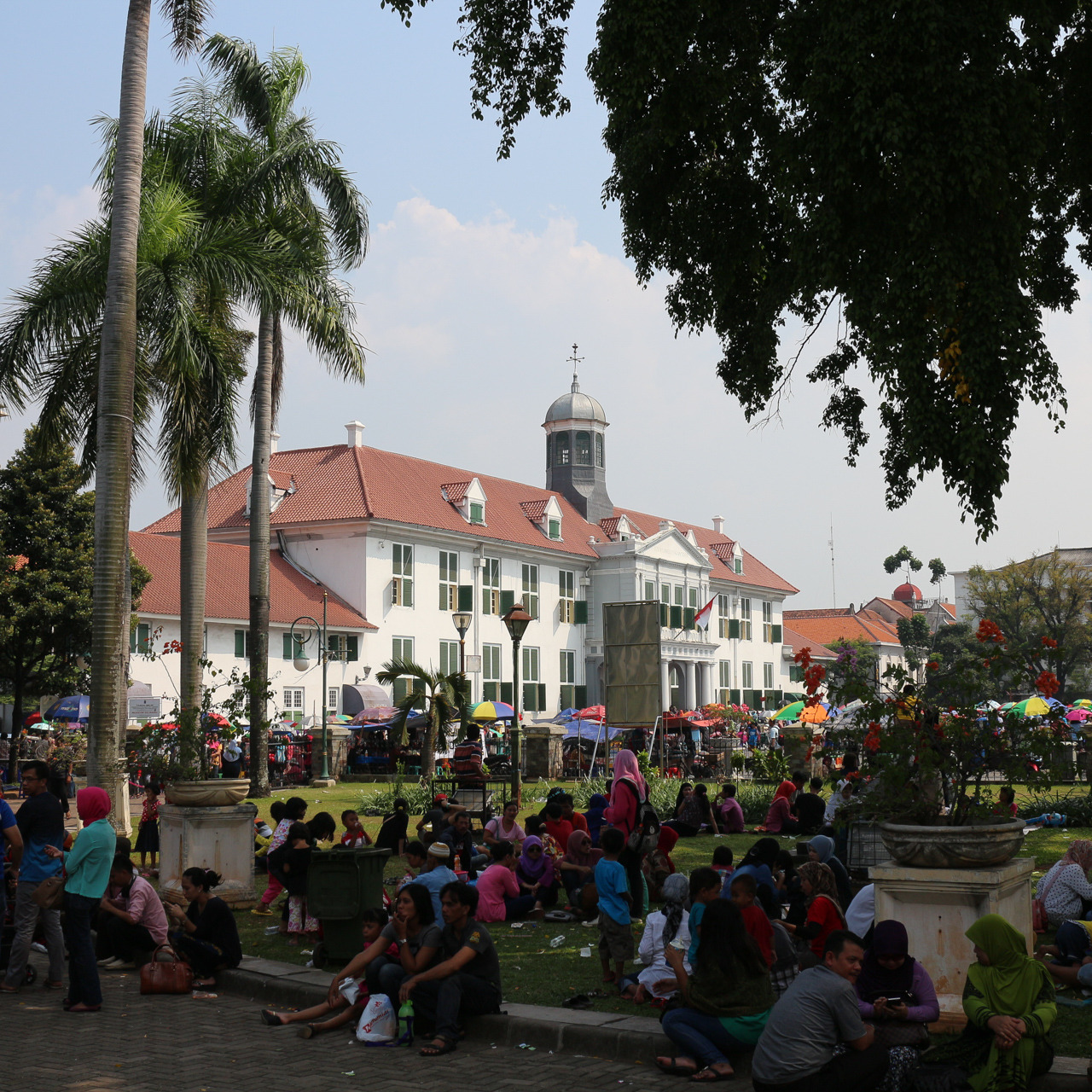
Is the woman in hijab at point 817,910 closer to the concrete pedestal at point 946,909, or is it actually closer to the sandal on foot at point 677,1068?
the concrete pedestal at point 946,909

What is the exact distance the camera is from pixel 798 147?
10203 millimetres

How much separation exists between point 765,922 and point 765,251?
7.20m

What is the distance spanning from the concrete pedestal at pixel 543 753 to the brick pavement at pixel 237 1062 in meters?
23.8

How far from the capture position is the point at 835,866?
10.9 metres

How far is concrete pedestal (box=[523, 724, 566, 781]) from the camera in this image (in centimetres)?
3228

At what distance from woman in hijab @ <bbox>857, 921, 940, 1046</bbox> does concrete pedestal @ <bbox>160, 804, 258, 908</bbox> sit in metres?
7.87

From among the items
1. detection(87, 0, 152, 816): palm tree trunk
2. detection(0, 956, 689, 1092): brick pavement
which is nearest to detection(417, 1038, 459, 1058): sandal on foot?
detection(0, 956, 689, 1092): brick pavement

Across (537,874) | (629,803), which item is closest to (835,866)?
(629,803)

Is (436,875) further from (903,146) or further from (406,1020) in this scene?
(903,146)

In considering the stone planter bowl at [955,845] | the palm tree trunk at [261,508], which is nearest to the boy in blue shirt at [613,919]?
the stone planter bowl at [955,845]

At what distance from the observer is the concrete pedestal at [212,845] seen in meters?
12.6

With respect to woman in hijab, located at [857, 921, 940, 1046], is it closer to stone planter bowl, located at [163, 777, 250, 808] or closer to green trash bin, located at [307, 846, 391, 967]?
green trash bin, located at [307, 846, 391, 967]

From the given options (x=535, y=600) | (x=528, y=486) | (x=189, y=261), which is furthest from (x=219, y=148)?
(x=528, y=486)

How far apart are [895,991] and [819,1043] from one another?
2.98ft
